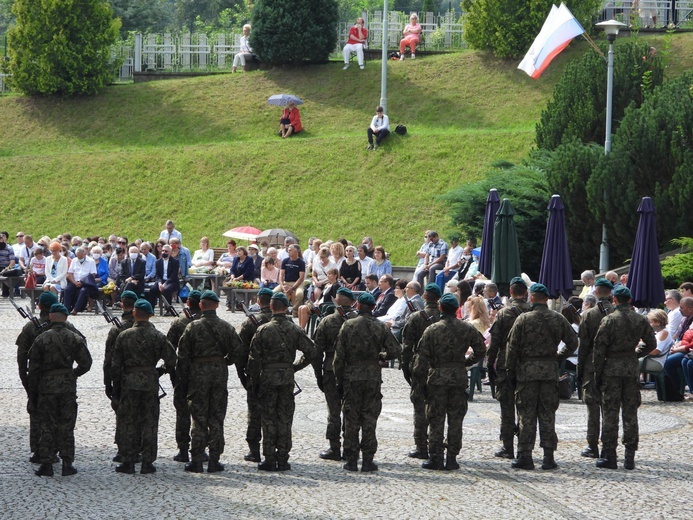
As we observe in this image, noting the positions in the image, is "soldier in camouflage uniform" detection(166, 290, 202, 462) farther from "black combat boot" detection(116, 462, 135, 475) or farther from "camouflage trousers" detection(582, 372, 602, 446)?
"camouflage trousers" detection(582, 372, 602, 446)

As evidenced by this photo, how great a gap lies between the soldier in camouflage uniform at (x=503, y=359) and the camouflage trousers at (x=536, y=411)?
0.82 ft

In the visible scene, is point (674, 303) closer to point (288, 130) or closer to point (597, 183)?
point (597, 183)

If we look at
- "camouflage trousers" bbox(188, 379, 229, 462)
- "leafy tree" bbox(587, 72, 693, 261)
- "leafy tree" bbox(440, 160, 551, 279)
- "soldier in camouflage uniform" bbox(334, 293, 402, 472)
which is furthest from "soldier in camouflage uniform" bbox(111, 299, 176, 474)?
"leafy tree" bbox(440, 160, 551, 279)

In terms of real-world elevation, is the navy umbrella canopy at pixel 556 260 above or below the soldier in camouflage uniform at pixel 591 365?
above

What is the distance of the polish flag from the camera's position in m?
27.0

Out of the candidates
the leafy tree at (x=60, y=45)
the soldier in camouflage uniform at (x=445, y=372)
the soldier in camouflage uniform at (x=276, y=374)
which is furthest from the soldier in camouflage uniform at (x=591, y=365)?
the leafy tree at (x=60, y=45)

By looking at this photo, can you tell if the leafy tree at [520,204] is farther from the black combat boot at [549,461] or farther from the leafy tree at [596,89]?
the black combat boot at [549,461]

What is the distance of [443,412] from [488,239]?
365 inches

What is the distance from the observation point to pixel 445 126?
40719 mm

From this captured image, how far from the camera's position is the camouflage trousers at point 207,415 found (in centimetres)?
1138

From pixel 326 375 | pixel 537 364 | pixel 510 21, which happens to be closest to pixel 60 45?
pixel 510 21

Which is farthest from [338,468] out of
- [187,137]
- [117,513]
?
[187,137]

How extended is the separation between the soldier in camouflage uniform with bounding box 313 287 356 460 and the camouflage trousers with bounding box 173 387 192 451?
1.34 meters

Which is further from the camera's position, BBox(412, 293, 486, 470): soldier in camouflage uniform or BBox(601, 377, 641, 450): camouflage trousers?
BBox(601, 377, 641, 450): camouflage trousers
